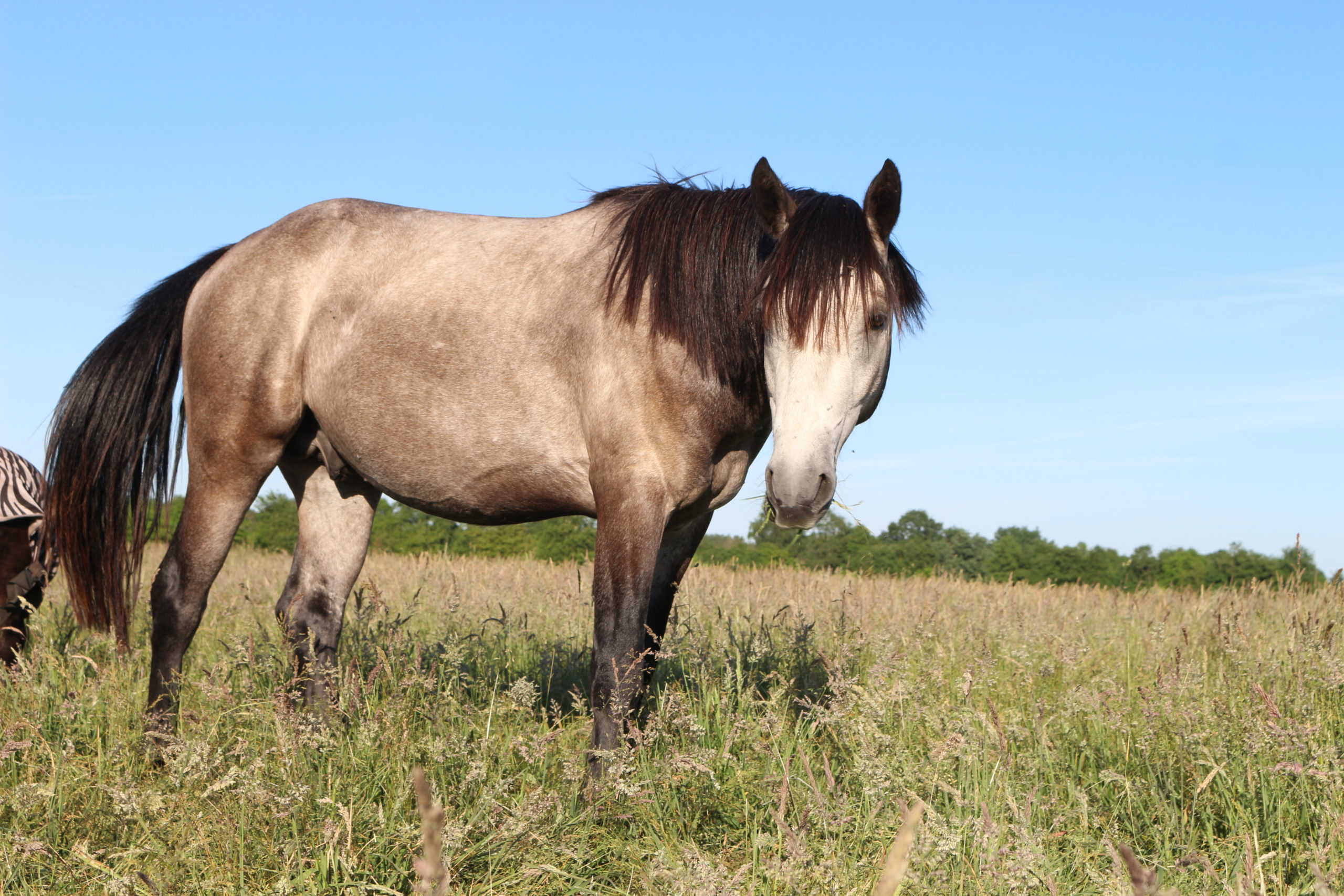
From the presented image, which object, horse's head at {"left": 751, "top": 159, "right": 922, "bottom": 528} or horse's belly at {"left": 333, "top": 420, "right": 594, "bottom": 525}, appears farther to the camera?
horse's belly at {"left": 333, "top": 420, "right": 594, "bottom": 525}

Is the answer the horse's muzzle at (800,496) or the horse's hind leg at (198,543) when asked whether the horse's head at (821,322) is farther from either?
the horse's hind leg at (198,543)

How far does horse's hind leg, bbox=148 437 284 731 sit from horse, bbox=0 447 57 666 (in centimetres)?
104

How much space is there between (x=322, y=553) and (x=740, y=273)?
8.76 ft

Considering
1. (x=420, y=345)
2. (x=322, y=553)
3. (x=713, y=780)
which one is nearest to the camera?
(x=713, y=780)

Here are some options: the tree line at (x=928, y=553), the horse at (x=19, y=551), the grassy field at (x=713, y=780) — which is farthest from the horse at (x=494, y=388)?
the tree line at (x=928, y=553)

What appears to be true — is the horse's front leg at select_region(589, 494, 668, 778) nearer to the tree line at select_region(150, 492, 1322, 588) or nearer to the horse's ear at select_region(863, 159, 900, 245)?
the horse's ear at select_region(863, 159, 900, 245)

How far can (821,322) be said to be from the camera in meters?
3.00

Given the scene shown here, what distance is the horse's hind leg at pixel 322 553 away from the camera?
15.0 feet

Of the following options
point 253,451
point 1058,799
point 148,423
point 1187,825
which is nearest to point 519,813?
point 1058,799

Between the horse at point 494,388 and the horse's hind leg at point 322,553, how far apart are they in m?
0.01

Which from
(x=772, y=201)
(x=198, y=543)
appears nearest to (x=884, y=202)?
(x=772, y=201)

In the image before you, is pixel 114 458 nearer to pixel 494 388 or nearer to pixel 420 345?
pixel 420 345

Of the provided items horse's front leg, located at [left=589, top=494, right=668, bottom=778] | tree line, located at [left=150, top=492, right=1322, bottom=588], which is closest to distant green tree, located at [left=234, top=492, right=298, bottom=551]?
tree line, located at [left=150, top=492, right=1322, bottom=588]

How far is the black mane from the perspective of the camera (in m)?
3.08
